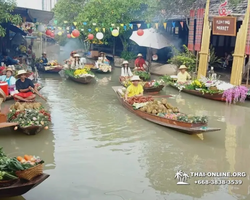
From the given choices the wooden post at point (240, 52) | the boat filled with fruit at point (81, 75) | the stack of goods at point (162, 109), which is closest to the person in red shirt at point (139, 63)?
the boat filled with fruit at point (81, 75)

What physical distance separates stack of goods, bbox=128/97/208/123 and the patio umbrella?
9104 millimetres

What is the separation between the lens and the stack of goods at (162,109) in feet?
27.8

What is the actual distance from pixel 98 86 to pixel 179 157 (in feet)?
30.9

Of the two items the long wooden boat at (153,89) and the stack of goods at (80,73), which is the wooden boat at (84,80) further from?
the long wooden boat at (153,89)

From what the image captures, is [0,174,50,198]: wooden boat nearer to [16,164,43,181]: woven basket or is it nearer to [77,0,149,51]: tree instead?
[16,164,43,181]: woven basket

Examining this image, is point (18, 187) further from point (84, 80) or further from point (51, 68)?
point (51, 68)

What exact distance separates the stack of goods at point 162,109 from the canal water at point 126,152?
0.42 metres

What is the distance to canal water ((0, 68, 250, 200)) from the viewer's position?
598 centimetres

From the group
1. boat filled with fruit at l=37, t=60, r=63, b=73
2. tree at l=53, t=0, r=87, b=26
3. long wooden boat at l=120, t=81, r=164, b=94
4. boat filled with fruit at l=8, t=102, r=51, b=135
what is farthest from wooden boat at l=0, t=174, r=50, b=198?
tree at l=53, t=0, r=87, b=26

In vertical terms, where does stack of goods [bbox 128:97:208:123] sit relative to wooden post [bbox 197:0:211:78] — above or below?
below

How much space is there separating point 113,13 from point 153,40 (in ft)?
13.6

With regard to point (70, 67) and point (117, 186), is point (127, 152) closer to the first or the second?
point (117, 186)

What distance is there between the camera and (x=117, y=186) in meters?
6.13

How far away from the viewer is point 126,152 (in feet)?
25.8
